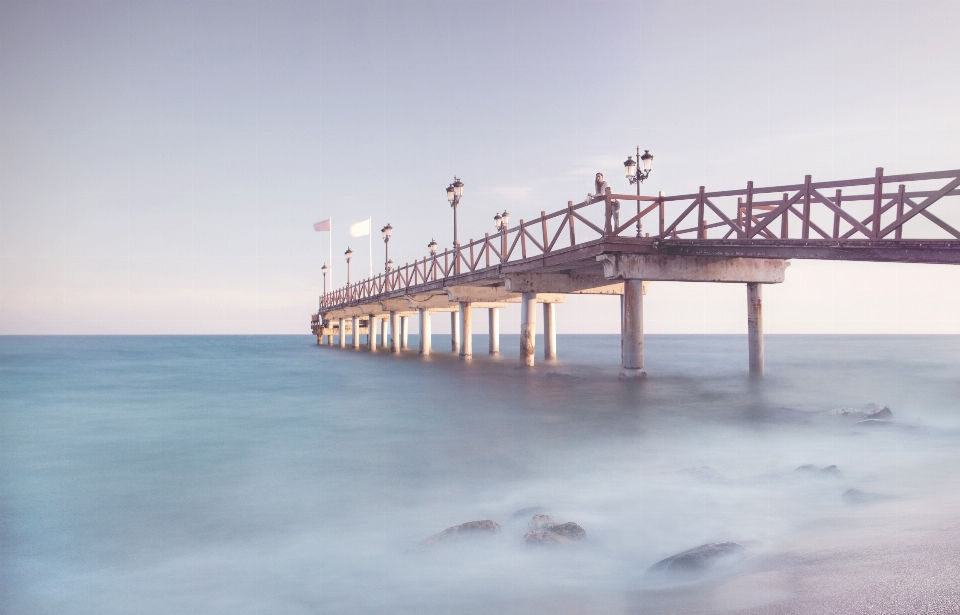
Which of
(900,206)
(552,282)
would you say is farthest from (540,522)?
(552,282)

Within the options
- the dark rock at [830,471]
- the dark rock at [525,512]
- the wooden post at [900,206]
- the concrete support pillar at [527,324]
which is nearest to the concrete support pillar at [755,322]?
the wooden post at [900,206]

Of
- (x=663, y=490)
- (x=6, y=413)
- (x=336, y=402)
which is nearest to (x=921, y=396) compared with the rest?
(x=663, y=490)

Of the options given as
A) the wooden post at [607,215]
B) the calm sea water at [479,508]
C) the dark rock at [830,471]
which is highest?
the wooden post at [607,215]

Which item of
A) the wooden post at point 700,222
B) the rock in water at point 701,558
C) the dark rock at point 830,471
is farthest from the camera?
the wooden post at point 700,222

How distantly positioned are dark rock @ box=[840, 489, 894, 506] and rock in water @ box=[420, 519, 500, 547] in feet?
13.8

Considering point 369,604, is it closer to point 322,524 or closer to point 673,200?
point 322,524

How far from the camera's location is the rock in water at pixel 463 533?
6.50 metres

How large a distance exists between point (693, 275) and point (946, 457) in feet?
34.4

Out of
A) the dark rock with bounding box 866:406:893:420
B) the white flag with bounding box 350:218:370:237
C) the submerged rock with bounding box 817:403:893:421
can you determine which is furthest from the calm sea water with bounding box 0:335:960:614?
the white flag with bounding box 350:218:370:237

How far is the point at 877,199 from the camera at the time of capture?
13430mm

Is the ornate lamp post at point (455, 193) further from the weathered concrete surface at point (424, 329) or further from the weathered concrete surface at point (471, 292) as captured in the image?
the weathered concrete surface at point (424, 329)

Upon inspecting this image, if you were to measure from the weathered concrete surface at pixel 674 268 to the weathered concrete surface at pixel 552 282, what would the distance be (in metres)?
6.42

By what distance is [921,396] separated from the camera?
20641 mm

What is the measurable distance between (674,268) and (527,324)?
1008 centimetres
